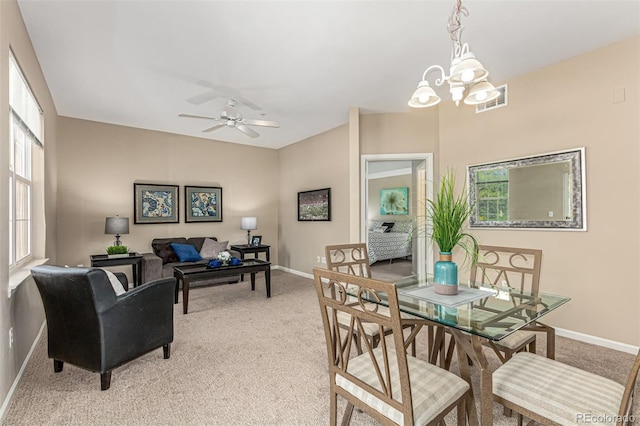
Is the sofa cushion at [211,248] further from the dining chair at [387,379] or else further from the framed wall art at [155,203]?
the dining chair at [387,379]

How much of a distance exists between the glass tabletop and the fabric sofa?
382 cm

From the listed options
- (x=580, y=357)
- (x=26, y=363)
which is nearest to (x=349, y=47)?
(x=580, y=357)

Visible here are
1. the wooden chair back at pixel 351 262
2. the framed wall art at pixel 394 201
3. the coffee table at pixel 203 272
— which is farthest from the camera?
the framed wall art at pixel 394 201

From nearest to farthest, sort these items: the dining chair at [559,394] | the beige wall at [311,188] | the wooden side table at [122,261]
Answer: the dining chair at [559,394] → the wooden side table at [122,261] → the beige wall at [311,188]

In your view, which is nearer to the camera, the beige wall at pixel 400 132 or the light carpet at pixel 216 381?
the light carpet at pixel 216 381

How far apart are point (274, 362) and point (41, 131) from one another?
11.4ft

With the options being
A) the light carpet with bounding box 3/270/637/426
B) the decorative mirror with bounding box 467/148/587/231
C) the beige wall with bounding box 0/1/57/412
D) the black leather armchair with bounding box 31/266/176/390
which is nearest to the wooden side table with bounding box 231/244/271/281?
the light carpet with bounding box 3/270/637/426

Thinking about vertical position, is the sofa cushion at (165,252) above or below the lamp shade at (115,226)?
below

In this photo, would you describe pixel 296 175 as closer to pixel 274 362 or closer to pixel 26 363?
pixel 274 362

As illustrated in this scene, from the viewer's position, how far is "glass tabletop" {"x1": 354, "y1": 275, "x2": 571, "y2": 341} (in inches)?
57.6

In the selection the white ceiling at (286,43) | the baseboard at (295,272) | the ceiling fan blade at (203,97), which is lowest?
the baseboard at (295,272)

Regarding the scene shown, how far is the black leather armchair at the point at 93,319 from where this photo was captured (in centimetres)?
203

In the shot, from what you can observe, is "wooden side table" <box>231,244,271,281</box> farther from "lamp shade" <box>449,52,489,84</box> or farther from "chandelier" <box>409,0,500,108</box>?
"lamp shade" <box>449,52,489,84</box>

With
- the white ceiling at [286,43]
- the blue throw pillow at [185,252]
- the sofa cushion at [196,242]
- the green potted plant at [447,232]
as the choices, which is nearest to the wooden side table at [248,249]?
the sofa cushion at [196,242]
